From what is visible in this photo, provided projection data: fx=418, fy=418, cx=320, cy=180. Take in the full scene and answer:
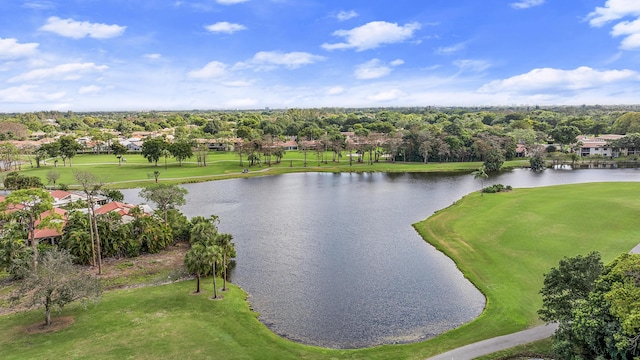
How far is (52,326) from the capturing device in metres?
34.1

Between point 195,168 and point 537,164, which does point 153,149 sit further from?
point 537,164

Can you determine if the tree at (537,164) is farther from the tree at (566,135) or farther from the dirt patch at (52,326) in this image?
the dirt patch at (52,326)

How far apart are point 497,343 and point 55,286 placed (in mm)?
34135

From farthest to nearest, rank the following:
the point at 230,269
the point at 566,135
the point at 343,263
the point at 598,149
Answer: the point at 598,149 < the point at 566,135 < the point at 343,263 < the point at 230,269

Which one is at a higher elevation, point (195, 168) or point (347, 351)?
point (195, 168)

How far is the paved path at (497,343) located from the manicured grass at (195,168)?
83651 millimetres

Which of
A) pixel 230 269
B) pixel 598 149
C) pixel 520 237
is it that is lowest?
pixel 230 269

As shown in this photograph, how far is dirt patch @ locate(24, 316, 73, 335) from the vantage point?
1310 inches

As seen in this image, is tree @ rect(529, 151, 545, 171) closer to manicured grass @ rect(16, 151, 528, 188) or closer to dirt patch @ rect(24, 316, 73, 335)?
→ manicured grass @ rect(16, 151, 528, 188)

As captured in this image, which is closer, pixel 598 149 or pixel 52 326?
pixel 52 326

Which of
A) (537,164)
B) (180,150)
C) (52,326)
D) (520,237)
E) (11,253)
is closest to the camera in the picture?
(52,326)

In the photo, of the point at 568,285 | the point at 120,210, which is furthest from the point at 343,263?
the point at 120,210

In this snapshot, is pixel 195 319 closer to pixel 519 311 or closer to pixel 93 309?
pixel 93 309

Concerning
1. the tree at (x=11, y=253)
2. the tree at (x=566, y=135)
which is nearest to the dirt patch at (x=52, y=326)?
the tree at (x=11, y=253)
